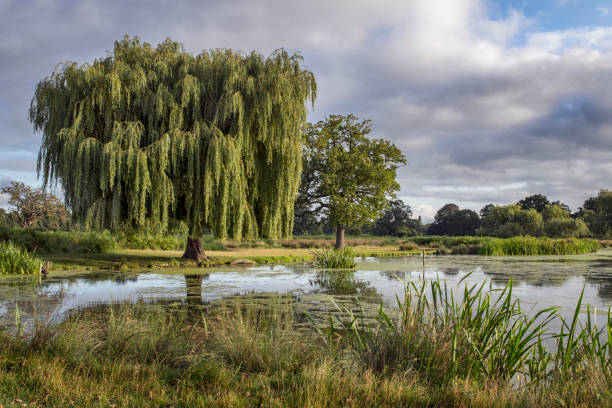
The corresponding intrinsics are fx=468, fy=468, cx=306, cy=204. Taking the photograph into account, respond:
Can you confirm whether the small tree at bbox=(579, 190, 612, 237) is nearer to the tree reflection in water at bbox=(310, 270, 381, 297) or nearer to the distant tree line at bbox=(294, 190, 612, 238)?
the distant tree line at bbox=(294, 190, 612, 238)

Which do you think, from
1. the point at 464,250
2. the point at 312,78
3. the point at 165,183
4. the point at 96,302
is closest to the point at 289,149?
the point at 312,78

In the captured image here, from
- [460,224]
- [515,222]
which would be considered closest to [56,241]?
[515,222]

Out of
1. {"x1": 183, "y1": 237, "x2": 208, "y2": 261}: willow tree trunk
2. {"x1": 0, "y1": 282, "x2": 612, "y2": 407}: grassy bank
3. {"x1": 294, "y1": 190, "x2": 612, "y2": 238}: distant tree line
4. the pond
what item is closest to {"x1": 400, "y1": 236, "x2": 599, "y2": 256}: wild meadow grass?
{"x1": 294, "y1": 190, "x2": 612, "y2": 238}: distant tree line

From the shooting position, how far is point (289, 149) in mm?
17906

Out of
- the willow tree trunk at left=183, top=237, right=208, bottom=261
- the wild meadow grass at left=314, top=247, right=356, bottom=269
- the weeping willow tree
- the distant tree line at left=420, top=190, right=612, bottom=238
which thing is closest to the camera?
the weeping willow tree

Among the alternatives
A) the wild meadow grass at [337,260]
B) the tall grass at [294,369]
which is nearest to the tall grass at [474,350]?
the tall grass at [294,369]

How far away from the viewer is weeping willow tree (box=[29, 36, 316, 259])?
1573cm

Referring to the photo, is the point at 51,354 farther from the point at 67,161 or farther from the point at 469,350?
the point at 67,161

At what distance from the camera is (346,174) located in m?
31.2

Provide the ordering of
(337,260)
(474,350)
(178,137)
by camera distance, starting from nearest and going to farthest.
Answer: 1. (474,350)
2. (178,137)
3. (337,260)

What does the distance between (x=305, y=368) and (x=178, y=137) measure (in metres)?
13.1

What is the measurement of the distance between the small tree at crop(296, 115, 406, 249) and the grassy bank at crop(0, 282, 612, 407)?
24.7 metres

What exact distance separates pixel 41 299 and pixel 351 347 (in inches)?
302

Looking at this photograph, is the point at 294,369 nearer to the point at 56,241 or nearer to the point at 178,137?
the point at 178,137
